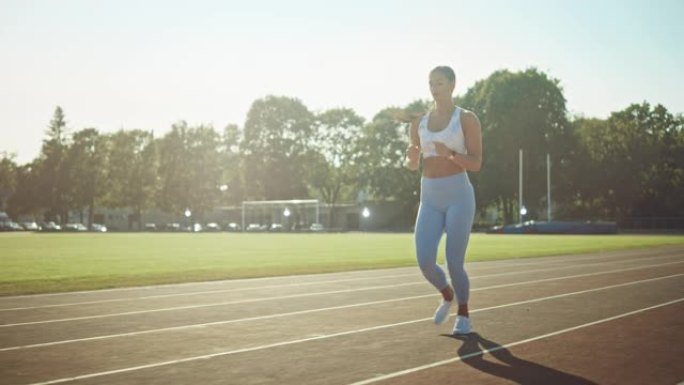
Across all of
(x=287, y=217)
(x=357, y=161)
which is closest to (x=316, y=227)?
(x=287, y=217)

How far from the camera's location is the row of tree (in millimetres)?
68438

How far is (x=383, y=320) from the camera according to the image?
316 inches

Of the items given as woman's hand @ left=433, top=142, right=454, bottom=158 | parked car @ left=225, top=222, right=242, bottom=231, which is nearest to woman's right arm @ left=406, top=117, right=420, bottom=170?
woman's hand @ left=433, top=142, right=454, bottom=158

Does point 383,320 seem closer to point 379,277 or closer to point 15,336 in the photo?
point 15,336

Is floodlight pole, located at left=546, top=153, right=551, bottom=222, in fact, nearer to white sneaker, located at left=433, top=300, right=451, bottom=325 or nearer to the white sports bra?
white sneaker, located at left=433, top=300, right=451, bottom=325

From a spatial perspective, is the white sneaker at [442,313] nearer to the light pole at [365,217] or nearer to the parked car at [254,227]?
the light pole at [365,217]

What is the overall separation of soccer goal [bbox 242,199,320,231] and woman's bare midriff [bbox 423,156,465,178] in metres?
81.5

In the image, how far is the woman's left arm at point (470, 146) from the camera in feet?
21.9

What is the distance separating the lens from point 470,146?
269 inches

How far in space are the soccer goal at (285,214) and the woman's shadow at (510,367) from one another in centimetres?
8228

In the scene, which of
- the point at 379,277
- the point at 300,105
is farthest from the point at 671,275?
the point at 300,105

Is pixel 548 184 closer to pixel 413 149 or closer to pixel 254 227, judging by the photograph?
pixel 254 227

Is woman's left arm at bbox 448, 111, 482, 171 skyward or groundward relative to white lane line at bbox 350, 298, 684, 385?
skyward

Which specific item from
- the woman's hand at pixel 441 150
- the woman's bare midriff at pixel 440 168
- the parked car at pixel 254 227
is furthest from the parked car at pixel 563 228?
the woman's hand at pixel 441 150
